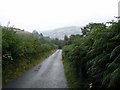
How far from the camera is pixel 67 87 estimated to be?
16.0 meters

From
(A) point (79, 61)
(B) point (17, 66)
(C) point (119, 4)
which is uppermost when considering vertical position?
(C) point (119, 4)

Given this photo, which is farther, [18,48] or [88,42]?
[18,48]

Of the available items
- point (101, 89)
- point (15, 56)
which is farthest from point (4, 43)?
point (101, 89)

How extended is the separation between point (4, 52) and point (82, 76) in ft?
22.2

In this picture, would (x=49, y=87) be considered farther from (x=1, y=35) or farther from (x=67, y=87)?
(x=1, y=35)

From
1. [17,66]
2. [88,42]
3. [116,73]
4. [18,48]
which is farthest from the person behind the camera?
[17,66]

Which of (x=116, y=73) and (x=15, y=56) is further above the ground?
(x=116, y=73)

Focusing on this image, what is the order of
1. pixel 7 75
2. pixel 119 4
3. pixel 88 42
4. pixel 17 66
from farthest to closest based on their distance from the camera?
pixel 17 66
pixel 7 75
pixel 88 42
pixel 119 4

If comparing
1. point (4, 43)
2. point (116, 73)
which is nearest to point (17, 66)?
point (4, 43)

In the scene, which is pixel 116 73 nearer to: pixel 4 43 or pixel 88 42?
pixel 88 42

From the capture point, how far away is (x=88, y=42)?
14242mm

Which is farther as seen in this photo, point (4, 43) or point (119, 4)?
point (4, 43)

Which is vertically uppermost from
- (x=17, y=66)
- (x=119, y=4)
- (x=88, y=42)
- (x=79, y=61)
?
(x=119, y=4)

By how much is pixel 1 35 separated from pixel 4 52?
1371 mm
